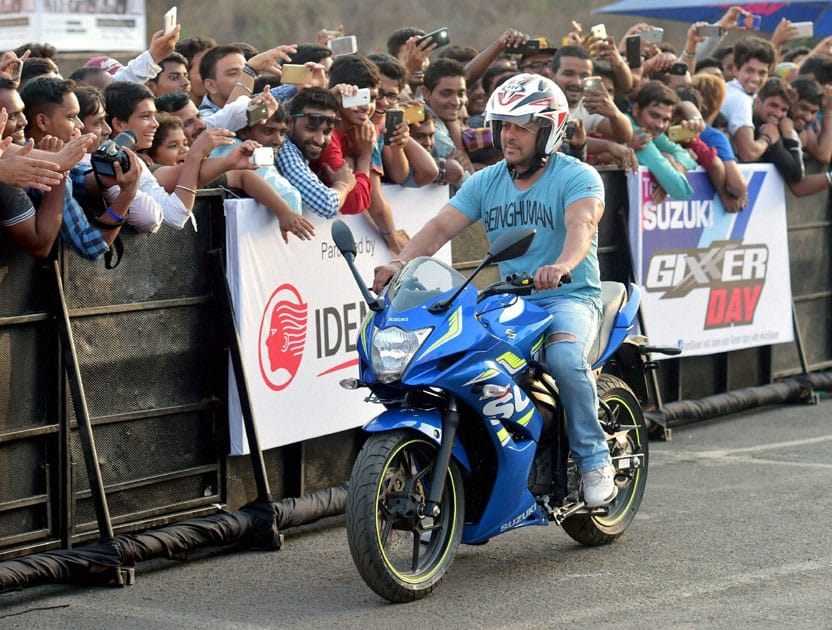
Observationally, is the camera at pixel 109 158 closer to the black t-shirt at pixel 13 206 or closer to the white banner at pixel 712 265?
the black t-shirt at pixel 13 206

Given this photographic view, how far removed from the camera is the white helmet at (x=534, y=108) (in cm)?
689

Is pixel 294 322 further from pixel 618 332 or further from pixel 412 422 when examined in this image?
pixel 412 422

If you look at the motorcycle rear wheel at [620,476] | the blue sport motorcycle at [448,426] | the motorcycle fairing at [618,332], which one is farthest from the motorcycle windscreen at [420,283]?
the motorcycle rear wheel at [620,476]

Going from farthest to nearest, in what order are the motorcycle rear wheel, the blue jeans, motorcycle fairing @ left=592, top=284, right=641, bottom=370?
the motorcycle rear wheel, motorcycle fairing @ left=592, top=284, right=641, bottom=370, the blue jeans

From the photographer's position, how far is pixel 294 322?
316 inches

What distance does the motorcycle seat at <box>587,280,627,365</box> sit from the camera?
23.2ft

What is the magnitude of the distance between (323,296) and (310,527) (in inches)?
47.8

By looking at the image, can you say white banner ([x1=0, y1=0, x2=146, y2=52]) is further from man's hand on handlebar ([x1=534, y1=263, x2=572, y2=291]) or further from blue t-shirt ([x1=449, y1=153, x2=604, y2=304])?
man's hand on handlebar ([x1=534, y1=263, x2=572, y2=291])

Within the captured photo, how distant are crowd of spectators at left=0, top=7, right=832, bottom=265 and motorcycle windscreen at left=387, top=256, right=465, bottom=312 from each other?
49.2 inches

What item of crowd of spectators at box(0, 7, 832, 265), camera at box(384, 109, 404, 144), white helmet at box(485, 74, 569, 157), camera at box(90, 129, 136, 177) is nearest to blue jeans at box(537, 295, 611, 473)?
white helmet at box(485, 74, 569, 157)

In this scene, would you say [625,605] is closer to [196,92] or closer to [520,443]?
[520,443]

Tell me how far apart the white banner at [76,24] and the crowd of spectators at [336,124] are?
7118 millimetres

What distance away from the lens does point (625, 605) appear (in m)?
6.25

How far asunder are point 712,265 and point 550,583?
4.89 meters
